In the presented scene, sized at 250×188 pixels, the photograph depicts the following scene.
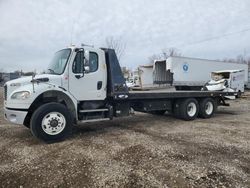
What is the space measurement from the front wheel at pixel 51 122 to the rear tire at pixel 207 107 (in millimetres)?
6234

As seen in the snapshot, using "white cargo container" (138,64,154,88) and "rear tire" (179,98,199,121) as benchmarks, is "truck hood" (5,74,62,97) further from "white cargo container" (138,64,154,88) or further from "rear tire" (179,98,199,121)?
"white cargo container" (138,64,154,88)

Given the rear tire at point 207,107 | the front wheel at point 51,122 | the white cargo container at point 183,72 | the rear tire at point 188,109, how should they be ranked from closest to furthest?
the front wheel at point 51,122 < the rear tire at point 188,109 < the rear tire at point 207,107 < the white cargo container at point 183,72

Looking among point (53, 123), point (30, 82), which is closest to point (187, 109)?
point (53, 123)

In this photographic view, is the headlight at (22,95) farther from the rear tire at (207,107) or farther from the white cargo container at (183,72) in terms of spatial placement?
the white cargo container at (183,72)

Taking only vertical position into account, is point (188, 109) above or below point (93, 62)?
below

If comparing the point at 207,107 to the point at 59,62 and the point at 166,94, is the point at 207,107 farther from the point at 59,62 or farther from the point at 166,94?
the point at 59,62

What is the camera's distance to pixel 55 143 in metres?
6.59

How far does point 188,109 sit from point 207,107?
123 cm

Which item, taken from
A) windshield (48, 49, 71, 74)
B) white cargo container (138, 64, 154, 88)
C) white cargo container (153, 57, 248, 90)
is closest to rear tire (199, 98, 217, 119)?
windshield (48, 49, 71, 74)

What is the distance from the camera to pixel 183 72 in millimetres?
20891

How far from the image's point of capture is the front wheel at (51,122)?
6378 millimetres

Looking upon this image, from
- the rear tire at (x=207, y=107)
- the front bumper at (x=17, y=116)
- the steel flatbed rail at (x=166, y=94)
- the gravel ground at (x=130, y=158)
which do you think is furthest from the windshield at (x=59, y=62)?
the rear tire at (x=207, y=107)

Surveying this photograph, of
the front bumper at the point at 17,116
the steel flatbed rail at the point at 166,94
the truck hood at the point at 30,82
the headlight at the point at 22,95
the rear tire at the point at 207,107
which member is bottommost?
the rear tire at the point at 207,107

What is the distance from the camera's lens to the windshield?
711cm
